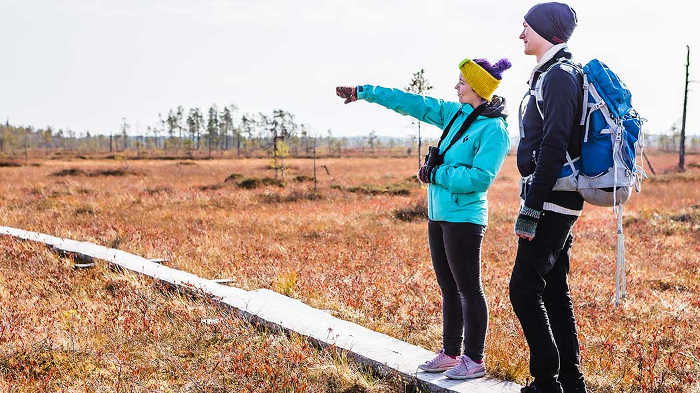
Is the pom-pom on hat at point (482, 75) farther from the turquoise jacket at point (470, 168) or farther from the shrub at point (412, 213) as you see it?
the shrub at point (412, 213)

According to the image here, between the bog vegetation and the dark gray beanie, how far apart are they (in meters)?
2.20

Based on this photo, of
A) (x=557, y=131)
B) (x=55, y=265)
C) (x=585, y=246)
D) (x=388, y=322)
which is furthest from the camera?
(x=585, y=246)

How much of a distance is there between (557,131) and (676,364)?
254cm

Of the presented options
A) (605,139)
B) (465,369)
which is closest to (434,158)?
(605,139)

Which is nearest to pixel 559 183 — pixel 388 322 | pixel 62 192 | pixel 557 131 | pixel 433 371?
pixel 557 131

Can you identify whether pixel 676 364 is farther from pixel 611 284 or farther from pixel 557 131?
pixel 611 284

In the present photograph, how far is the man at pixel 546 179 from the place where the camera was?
9.08 feet

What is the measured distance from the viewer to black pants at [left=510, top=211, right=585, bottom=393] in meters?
2.94

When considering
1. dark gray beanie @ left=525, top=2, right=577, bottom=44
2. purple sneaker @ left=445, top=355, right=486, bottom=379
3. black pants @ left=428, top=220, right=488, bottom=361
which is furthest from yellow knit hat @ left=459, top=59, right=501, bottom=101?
purple sneaker @ left=445, top=355, right=486, bottom=379

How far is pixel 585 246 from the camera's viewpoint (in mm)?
9891

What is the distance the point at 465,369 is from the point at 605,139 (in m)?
1.68

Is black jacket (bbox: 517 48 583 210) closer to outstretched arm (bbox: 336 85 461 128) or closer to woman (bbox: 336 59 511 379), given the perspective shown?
woman (bbox: 336 59 511 379)

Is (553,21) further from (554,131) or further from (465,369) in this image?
(465,369)

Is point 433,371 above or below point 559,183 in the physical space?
below
